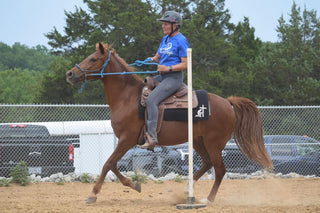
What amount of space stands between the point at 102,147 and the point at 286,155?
559 cm

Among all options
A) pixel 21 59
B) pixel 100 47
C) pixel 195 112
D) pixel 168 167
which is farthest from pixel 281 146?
pixel 21 59

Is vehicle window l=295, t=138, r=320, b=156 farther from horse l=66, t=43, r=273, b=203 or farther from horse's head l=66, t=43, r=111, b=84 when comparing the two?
horse's head l=66, t=43, r=111, b=84

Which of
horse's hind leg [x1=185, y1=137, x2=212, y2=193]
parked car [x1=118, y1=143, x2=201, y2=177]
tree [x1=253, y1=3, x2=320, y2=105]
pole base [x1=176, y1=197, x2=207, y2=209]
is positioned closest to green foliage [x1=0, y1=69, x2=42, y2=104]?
tree [x1=253, y1=3, x2=320, y2=105]

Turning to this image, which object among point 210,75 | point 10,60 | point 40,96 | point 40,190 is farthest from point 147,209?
point 10,60

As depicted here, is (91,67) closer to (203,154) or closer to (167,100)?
(167,100)

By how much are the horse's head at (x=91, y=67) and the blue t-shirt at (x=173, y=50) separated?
987 mm

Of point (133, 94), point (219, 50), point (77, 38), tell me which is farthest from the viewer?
point (77, 38)

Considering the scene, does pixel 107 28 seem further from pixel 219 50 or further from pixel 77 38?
pixel 219 50

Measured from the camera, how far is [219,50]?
37.0m

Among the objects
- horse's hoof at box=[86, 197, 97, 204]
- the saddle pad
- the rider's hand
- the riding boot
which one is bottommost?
horse's hoof at box=[86, 197, 97, 204]

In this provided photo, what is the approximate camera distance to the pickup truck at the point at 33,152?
485 inches

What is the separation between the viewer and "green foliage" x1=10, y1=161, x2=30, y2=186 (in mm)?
11461

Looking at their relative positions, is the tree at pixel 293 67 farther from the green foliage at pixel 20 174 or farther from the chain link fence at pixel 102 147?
the green foliage at pixel 20 174

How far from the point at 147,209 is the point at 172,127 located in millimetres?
1815
